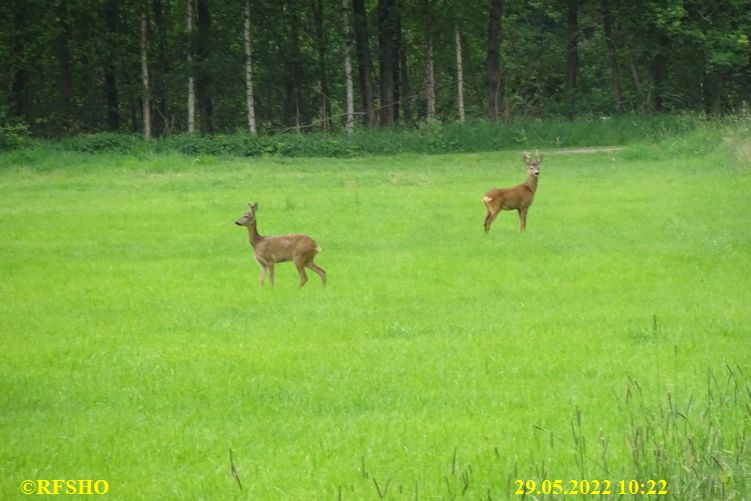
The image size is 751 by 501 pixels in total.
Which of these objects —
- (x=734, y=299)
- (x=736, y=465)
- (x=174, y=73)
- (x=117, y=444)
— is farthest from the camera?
(x=174, y=73)

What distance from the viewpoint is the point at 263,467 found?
7.54m

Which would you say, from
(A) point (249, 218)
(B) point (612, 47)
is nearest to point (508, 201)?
(A) point (249, 218)

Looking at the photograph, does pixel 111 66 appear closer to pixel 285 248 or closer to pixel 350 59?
pixel 350 59

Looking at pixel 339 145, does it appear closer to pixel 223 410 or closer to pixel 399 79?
pixel 399 79

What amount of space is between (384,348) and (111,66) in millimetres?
41720

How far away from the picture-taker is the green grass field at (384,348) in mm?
7449

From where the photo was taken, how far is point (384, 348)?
11094mm

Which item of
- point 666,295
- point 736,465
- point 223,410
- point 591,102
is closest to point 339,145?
point 591,102

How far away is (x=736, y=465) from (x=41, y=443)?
4291 millimetres

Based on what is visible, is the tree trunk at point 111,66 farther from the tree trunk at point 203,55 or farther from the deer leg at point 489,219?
the deer leg at point 489,219

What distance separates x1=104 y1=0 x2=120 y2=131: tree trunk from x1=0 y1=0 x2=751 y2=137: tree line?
9 cm

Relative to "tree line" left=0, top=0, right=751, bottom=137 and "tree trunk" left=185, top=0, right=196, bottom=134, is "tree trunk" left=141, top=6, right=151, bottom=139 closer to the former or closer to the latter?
"tree line" left=0, top=0, right=751, bottom=137

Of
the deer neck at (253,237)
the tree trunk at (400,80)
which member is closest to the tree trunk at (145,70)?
the tree trunk at (400,80)

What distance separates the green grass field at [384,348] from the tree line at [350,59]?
847 inches
